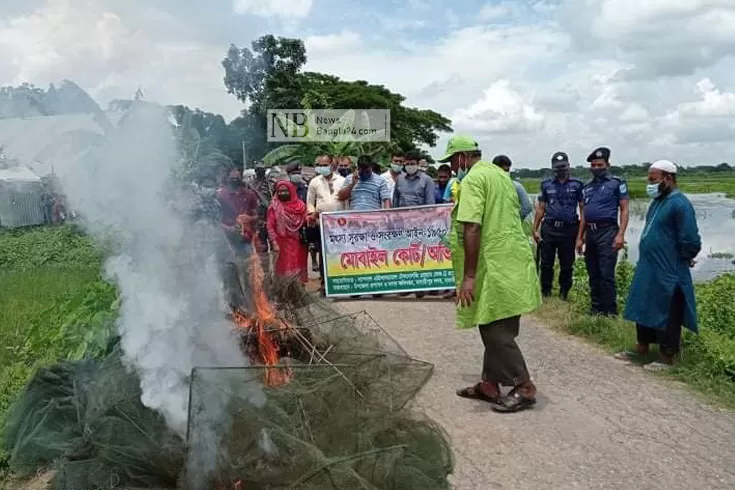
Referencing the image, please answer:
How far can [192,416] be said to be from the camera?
3545 mm

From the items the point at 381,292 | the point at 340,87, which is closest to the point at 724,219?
the point at 340,87

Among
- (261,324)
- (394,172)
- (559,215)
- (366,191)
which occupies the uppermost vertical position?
(394,172)

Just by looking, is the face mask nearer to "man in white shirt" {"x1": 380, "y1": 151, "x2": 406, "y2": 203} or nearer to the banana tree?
"man in white shirt" {"x1": 380, "y1": 151, "x2": 406, "y2": 203}

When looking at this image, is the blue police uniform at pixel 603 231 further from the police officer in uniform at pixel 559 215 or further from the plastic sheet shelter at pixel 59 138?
the plastic sheet shelter at pixel 59 138

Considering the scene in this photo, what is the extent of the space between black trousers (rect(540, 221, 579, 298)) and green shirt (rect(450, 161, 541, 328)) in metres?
3.82

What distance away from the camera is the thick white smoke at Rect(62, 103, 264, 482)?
4137mm

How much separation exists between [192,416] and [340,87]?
37694 millimetres

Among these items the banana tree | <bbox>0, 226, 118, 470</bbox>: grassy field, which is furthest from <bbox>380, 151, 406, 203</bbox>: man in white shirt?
the banana tree

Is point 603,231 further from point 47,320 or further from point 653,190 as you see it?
point 47,320

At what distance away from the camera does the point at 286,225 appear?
9289 mm

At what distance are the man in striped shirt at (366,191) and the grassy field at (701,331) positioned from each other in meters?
2.81

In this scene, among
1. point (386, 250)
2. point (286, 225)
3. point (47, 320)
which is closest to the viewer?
point (47, 320)

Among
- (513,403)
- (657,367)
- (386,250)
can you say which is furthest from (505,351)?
(386,250)

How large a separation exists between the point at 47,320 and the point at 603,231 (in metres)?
6.29
